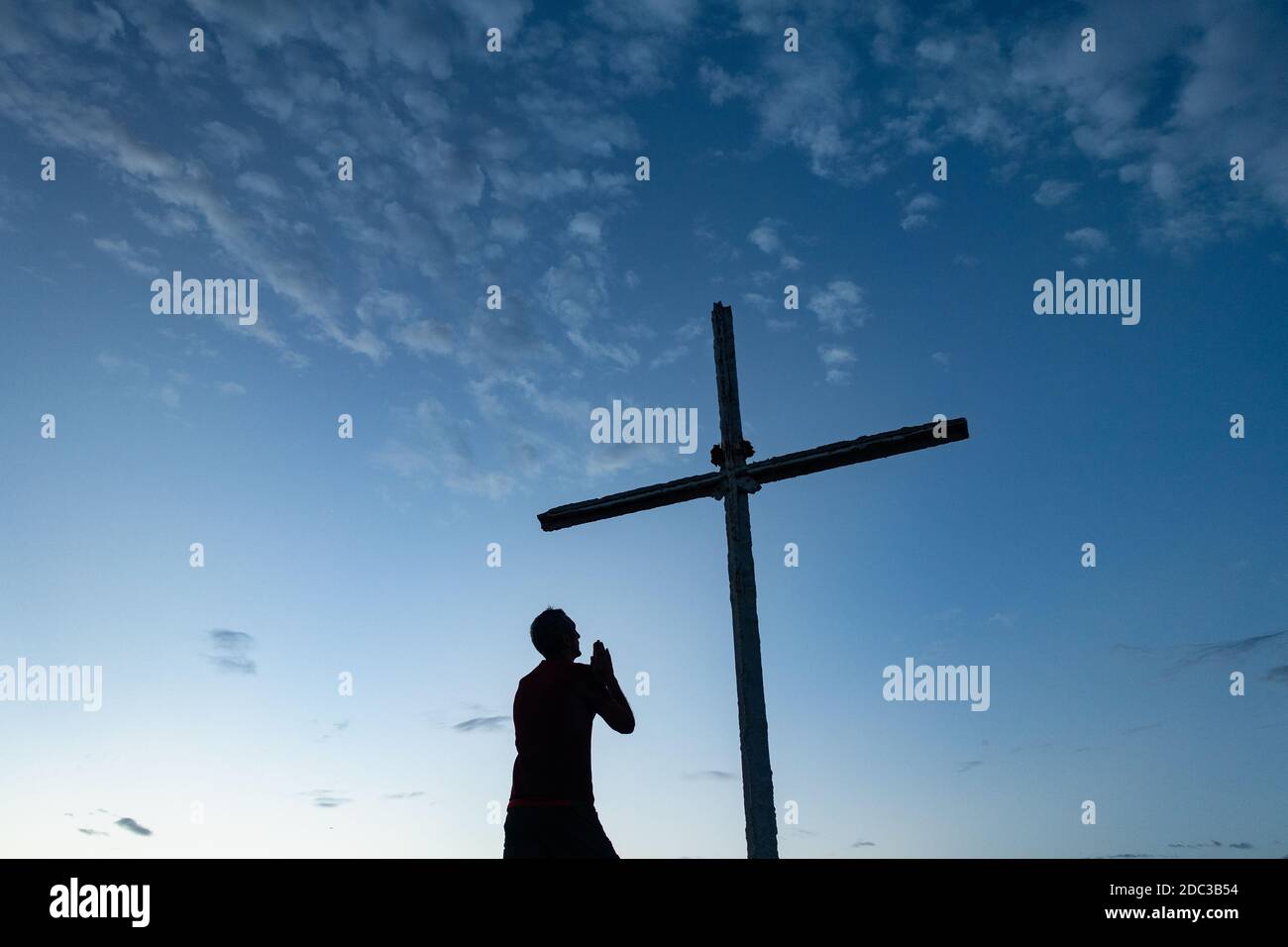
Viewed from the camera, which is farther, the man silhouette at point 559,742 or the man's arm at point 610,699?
the man's arm at point 610,699

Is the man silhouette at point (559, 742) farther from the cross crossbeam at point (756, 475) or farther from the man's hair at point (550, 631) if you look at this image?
the cross crossbeam at point (756, 475)

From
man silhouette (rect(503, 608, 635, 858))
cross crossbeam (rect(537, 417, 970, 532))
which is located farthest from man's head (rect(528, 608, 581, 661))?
cross crossbeam (rect(537, 417, 970, 532))

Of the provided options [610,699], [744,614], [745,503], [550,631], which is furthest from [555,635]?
[745,503]

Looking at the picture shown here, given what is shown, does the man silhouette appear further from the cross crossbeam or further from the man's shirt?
the cross crossbeam

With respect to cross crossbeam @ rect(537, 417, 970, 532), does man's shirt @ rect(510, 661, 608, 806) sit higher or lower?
lower

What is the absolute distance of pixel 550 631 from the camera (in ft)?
16.8

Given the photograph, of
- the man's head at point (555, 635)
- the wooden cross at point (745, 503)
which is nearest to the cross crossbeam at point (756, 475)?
the wooden cross at point (745, 503)

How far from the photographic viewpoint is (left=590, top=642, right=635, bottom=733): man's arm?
4.96 m

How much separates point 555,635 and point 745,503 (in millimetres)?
5248

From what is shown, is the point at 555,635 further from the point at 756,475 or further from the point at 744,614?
the point at 756,475

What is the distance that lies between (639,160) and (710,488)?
5.18 meters

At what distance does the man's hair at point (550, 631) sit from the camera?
5094 mm

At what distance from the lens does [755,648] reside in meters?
9.47
